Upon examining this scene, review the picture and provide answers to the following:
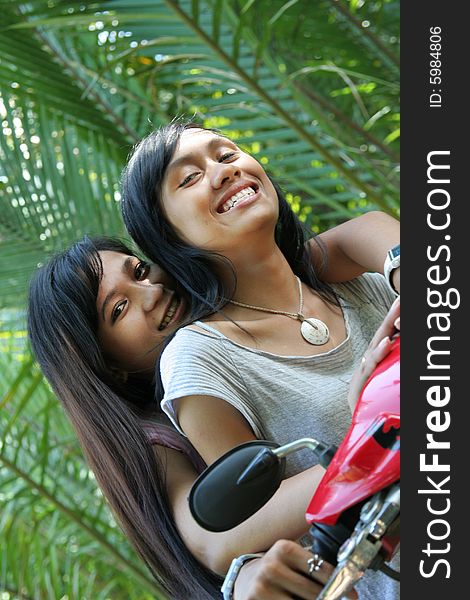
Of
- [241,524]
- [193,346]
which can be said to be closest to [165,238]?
[193,346]

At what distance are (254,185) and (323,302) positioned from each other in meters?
0.21

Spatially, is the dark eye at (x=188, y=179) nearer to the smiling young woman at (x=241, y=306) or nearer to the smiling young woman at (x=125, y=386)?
the smiling young woman at (x=241, y=306)

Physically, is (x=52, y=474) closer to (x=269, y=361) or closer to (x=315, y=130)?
(x=315, y=130)

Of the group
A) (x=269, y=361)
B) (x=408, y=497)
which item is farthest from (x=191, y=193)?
(x=408, y=497)

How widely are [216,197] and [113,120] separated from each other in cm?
141

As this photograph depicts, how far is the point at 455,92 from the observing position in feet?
3.10

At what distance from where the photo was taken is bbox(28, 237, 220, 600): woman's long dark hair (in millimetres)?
1355

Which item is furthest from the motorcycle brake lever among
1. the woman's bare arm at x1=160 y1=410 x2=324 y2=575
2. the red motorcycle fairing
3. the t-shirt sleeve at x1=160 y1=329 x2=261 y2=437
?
the t-shirt sleeve at x1=160 y1=329 x2=261 y2=437

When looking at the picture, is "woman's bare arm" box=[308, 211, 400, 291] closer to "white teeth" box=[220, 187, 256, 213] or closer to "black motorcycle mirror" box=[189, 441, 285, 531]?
"white teeth" box=[220, 187, 256, 213]

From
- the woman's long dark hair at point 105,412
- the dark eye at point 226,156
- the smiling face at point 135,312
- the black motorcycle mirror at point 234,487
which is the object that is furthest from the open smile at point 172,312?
the black motorcycle mirror at point 234,487

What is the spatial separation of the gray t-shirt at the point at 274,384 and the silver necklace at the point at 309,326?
3cm

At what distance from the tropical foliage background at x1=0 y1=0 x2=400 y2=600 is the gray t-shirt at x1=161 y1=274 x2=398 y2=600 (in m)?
0.89

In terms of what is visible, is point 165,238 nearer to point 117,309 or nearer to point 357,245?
point 117,309

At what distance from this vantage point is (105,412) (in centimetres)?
141
